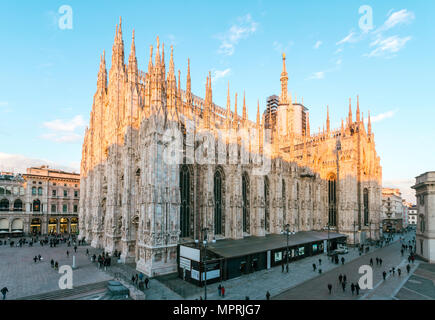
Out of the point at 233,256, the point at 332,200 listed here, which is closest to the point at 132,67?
the point at 233,256

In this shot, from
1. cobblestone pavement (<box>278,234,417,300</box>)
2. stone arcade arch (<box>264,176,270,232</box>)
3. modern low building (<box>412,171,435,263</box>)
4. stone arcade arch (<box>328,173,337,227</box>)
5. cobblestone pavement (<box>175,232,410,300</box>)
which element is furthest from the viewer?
stone arcade arch (<box>328,173,337,227</box>)

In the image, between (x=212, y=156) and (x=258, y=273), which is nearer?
(x=258, y=273)

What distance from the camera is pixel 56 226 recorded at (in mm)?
63344

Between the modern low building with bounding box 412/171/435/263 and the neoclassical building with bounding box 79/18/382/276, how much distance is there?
14.1 meters

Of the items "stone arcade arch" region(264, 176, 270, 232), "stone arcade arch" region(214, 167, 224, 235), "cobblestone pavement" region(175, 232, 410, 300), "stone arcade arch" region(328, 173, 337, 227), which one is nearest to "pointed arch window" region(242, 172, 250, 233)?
"stone arcade arch" region(214, 167, 224, 235)

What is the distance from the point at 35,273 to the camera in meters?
27.0

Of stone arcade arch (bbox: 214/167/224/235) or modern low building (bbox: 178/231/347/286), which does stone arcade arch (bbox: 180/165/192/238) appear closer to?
modern low building (bbox: 178/231/347/286)

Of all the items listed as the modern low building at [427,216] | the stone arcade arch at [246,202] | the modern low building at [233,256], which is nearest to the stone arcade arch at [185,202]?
the modern low building at [233,256]

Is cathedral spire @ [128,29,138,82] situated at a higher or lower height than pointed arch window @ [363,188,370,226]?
higher

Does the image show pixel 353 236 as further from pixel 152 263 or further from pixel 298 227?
pixel 152 263

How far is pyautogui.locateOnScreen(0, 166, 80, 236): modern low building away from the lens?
187 ft

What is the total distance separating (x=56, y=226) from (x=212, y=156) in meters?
52.1

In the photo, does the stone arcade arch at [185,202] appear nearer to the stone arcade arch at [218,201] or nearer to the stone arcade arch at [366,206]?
the stone arcade arch at [218,201]

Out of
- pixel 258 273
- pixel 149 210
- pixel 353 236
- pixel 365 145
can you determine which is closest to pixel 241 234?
pixel 258 273
